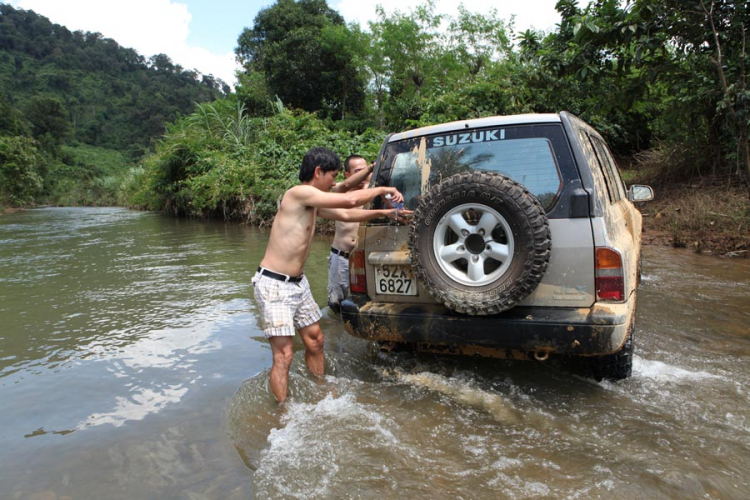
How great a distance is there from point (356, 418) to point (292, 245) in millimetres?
1123

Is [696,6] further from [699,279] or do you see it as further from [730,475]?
[730,475]

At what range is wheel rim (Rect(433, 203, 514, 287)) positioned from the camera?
2.80 m

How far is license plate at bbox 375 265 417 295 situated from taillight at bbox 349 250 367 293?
10 centimetres

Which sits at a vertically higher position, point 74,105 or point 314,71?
point 74,105

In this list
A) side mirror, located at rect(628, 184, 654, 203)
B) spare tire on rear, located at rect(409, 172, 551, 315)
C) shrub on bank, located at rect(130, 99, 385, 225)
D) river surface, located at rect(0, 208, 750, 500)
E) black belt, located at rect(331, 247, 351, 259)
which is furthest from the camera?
shrub on bank, located at rect(130, 99, 385, 225)

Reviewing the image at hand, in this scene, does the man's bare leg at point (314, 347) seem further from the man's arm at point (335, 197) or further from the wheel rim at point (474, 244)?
the wheel rim at point (474, 244)

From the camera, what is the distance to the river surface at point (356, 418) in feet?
7.77

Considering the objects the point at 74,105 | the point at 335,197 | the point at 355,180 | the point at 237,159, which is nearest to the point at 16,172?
the point at 237,159

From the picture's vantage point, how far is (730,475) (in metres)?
2.30

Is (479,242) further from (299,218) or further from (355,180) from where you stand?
(355,180)

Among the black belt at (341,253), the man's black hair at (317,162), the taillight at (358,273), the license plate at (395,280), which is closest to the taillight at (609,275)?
the license plate at (395,280)

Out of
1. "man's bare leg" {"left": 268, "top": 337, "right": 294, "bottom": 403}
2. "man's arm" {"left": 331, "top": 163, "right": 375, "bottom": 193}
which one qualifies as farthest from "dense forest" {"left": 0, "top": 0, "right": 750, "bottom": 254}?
"man's bare leg" {"left": 268, "top": 337, "right": 294, "bottom": 403}

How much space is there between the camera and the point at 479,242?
2.90m

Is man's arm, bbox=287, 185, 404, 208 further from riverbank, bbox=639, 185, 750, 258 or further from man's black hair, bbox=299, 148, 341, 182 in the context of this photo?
riverbank, bbox=639, 185, 750, 258
